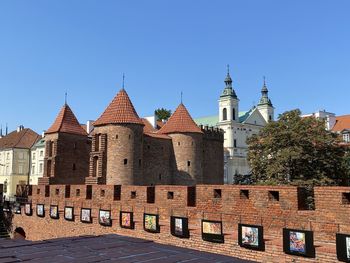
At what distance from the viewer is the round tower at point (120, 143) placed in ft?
77.8

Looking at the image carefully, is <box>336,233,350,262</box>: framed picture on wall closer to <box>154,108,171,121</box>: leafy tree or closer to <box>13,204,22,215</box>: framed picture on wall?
<box>13,204,22,215</box>: framed picture on wall

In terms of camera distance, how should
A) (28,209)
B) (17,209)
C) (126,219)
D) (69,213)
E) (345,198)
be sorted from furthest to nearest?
(17,209) < (28,209) < (69,213) < (126,219) < (345,198)

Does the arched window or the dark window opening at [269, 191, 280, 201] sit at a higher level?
the arched window

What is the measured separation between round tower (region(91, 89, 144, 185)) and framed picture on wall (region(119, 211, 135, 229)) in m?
6.93

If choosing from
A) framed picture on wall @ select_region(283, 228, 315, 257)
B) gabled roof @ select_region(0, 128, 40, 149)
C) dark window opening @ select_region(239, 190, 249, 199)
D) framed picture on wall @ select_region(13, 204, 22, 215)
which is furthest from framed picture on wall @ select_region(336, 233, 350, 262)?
gabled roof @ select_region(0, 128, 40, 149)

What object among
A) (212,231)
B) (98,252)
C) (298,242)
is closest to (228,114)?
(212,231)

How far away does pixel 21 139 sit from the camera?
158ft

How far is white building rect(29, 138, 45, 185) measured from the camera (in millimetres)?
45219

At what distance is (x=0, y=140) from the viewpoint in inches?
2013

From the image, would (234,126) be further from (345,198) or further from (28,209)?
(345,198)

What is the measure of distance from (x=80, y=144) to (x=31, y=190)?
5312mm

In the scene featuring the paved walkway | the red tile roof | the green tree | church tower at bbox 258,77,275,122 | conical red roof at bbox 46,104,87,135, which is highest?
church tower at bbox 258,77,275,122

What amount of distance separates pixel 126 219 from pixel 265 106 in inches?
2095

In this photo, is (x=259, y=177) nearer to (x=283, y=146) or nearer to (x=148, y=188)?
(x=283, y=146)
